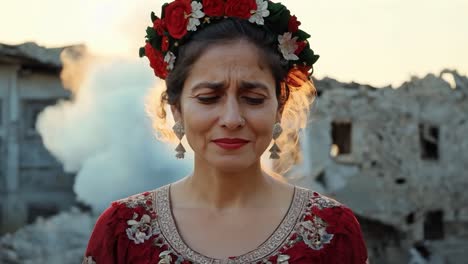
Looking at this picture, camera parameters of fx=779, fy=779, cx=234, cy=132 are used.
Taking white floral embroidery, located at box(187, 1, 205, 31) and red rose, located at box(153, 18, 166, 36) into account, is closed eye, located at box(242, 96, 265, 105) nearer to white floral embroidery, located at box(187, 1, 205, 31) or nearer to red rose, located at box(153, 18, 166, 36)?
white floral embroidery, located at box(187, 1, 205, 31)

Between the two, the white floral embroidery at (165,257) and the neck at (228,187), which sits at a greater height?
the neck at (228,187)

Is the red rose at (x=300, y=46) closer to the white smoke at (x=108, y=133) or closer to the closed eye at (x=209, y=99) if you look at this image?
the closed eye at (x=209, y=99)

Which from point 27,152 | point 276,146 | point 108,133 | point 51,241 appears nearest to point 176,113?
point 276,146

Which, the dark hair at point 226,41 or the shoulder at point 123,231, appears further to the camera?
the shoulder at point 123,231

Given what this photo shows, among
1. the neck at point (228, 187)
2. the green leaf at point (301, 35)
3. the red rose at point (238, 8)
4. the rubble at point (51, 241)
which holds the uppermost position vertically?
the red rose at point (238, 8)

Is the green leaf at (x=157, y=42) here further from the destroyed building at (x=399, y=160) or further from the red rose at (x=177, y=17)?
the destroyed building at (x=399, y=160)

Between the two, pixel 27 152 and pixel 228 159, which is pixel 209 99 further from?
pixel 27 152

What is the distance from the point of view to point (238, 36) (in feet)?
7.96

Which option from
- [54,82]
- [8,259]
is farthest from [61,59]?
[8,259]

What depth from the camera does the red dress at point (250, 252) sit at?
248cm

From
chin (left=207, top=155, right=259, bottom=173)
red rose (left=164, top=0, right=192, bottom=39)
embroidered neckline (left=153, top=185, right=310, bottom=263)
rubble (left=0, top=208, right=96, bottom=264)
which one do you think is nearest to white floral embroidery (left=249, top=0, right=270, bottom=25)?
red rose (left=164, top=0, right=192, bottom=39)

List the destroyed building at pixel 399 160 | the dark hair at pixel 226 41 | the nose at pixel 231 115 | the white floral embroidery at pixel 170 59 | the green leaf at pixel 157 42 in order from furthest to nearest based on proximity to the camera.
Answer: the destroyed building at pixel 399 160, the green leaf at pixel 157 42, the white floral embroidery at pixel 170 59, the dark hair at pixel 226 41, the nose at pixel 231 115

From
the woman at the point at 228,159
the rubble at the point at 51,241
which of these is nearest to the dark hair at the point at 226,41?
the woman at the point at 228,159

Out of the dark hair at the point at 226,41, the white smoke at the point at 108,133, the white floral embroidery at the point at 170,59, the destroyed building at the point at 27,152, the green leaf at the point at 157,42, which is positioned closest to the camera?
the dark hair at the point at 226,41
